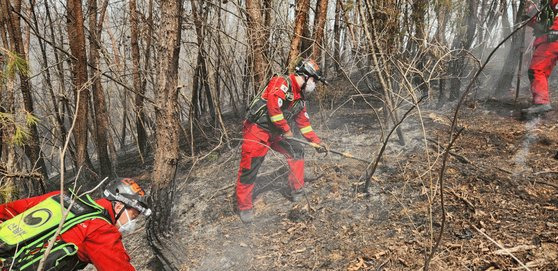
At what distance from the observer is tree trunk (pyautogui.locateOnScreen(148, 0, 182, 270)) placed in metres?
3.38

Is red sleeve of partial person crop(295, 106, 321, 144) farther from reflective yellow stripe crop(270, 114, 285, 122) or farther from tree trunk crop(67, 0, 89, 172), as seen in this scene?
tree trunk crop(67, 0, 89, 172)

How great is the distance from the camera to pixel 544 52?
4.70 meters

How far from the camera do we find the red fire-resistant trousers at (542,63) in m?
4.65

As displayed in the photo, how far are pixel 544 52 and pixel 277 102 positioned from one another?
350 cm

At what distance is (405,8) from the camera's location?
5.39m

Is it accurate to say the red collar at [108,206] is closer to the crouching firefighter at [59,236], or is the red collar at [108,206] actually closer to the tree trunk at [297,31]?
the crouching firefighter at [59,236]

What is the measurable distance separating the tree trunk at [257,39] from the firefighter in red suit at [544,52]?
11.9ft

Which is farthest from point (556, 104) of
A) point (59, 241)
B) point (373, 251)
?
point (59, 241)

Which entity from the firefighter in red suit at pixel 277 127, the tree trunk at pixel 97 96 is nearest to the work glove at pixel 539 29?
the firefighter in red suit at pixel 277 127

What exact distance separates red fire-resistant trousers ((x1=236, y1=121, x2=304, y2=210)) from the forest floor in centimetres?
20

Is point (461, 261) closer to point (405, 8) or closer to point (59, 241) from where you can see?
point (59, 241)

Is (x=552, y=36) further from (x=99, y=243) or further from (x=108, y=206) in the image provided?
(x=99, y=243)

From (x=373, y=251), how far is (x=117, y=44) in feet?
28.4

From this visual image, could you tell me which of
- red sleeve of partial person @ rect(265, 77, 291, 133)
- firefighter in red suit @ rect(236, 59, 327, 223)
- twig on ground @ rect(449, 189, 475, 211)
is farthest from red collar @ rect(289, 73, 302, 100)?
twig on ground @ rect(449, 189, 475, 211)
